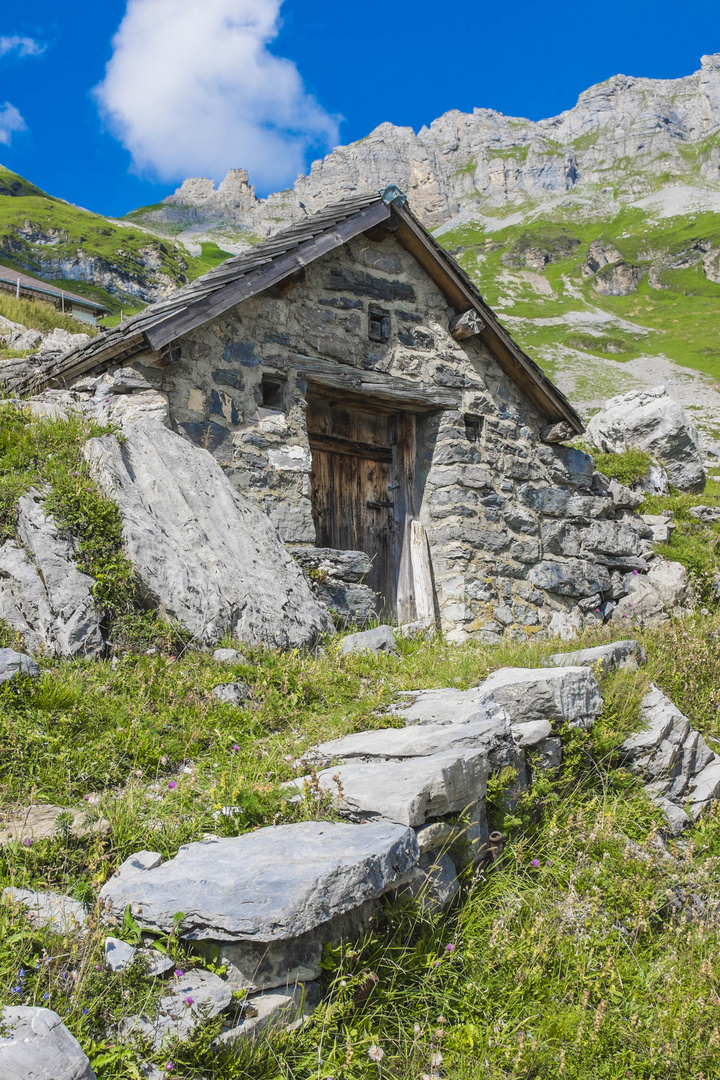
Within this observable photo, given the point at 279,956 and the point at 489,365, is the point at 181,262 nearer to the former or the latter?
the point at 489,365

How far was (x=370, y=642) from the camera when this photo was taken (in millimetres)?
5582

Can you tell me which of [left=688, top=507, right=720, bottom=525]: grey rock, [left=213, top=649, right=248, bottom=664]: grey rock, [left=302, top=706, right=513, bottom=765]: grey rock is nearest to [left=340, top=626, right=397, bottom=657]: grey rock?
[left=213, top=649, right=248, bottom=664]: grey rock

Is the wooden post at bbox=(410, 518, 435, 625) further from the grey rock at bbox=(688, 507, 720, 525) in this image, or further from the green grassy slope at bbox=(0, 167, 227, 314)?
the green grassy slope at bbox=(0, 167, 227, 314)

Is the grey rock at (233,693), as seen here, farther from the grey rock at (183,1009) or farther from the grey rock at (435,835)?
the grey rock at (183,1009)

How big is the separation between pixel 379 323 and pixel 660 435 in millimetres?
6522

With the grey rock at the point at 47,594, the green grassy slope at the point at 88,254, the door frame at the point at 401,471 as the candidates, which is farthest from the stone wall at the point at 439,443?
the green grassy slope at the point at 88,254

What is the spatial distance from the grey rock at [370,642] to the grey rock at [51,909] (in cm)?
314

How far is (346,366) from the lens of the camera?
8.05 m

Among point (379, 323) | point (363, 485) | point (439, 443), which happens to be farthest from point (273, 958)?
point (379, 323)

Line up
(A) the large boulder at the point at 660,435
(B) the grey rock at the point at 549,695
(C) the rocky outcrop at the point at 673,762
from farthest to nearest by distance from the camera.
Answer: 1. (A) the large boulder at the point at 660,435
2. (C) the rocky outcrop at the point at 673,762
3. (B) the grey rock at the point at 549,695

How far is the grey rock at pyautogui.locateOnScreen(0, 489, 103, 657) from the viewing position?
439cm

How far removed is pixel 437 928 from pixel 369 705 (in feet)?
5.24

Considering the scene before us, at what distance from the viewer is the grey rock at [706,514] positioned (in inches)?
425

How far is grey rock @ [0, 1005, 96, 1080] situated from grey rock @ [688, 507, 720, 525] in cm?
1080
